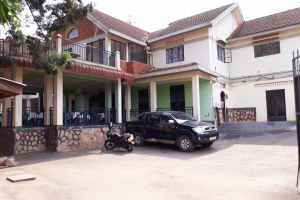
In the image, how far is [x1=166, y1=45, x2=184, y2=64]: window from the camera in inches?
642

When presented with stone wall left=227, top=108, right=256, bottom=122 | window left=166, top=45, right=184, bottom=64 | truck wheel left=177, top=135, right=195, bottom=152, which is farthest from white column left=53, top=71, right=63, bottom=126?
stone wall left=227, top=108, right=256, bottom=122

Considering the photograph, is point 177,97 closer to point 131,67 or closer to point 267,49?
point 131,67

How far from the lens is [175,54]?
16.6 metres

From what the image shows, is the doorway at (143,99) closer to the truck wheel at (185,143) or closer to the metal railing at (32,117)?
the truck wheel at (185,143)

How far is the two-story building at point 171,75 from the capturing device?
1107 cm

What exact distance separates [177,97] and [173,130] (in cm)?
584

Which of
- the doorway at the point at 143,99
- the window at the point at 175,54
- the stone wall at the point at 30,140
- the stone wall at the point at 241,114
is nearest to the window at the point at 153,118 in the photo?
the stone wall at the point at 30,140

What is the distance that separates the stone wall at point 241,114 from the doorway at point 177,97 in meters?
3.42

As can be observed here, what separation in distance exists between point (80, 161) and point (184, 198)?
482 cm

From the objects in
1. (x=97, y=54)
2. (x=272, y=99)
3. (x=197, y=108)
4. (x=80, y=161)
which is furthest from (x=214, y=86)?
(x=80, y=161)

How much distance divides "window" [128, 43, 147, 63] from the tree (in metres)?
7.09

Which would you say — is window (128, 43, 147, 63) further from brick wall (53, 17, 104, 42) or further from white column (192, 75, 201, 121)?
A: white column (192, 75, 201, 121)

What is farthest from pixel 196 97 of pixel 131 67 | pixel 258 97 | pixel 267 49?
pixel 267 49

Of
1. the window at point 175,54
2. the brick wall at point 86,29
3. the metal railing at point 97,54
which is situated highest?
the brick wall at point 86,29
